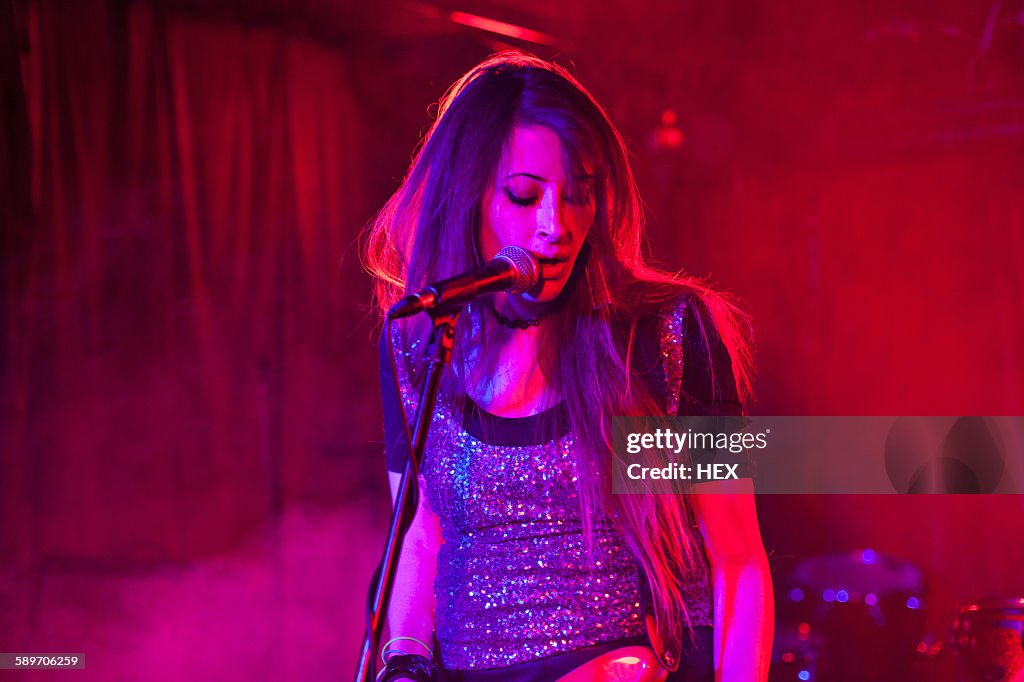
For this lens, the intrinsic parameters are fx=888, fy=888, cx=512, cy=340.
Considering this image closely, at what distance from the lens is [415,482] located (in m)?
1.08

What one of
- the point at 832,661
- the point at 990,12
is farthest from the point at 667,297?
the point at 990,12

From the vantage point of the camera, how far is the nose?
4.73ft

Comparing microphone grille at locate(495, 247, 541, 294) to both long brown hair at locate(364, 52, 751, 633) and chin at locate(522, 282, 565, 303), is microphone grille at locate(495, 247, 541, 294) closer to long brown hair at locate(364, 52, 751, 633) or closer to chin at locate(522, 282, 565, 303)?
chin at locate(522, 282, 565, 303)

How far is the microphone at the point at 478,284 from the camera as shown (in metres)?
1.06

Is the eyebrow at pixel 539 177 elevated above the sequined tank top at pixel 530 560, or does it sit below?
above

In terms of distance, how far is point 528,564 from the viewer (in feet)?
4.61

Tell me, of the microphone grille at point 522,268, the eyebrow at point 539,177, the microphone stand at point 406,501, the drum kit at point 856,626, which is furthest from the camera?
the drum kit at point 856,626

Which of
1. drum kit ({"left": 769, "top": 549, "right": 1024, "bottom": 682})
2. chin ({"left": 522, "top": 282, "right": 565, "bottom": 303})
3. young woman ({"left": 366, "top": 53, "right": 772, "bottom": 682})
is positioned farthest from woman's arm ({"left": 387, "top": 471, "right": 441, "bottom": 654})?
drum kit ({"left": 769, "top": 549, "right": 1024, "bottom": 682})

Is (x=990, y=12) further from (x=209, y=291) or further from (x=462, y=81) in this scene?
(x=209, y=291)

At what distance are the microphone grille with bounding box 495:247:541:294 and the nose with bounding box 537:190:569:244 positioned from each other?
20 centimetres

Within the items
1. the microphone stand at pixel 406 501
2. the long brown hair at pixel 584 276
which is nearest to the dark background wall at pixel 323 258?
the long brown hair at pixel 584 276

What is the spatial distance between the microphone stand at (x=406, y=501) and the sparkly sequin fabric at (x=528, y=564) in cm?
35

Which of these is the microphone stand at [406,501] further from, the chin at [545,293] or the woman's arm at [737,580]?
the woman's arm at [737,580]

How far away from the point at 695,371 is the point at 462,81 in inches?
30.1
